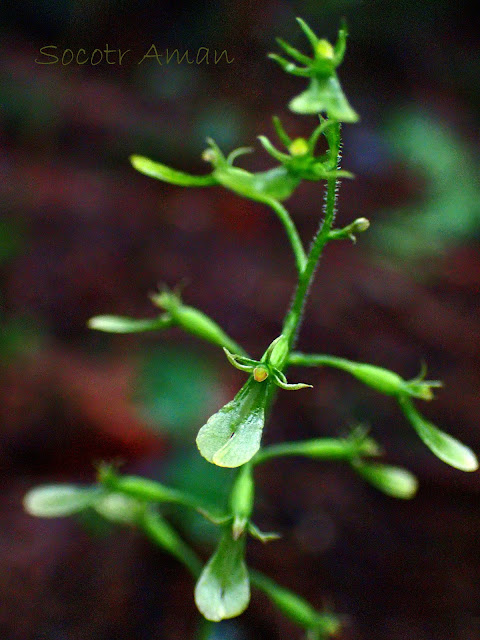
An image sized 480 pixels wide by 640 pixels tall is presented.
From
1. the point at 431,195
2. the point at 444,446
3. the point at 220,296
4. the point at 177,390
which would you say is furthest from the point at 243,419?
the point at 431,195

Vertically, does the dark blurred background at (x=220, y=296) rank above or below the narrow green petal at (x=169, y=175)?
below

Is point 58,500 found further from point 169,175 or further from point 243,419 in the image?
point 169,175

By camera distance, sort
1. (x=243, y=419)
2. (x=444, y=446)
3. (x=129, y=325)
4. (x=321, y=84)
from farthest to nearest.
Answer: (x=129, y=325) → (x=444, y=446) → (x=243, y=419) → (x=321, y=84)

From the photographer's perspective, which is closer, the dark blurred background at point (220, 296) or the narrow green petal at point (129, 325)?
the narrow green petal at point (129, 325)

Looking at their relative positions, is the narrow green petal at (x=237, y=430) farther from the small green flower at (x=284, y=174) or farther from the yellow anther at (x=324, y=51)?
the yellow anther at (x=324, y=51)

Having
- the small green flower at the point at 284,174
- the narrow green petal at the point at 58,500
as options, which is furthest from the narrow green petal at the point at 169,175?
the narrow green petal at the point at 58,500

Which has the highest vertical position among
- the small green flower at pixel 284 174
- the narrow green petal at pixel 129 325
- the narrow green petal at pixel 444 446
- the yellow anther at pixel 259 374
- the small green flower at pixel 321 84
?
the small green flower at pixel 321 84

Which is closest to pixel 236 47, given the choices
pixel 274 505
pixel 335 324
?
pixel 335 324
